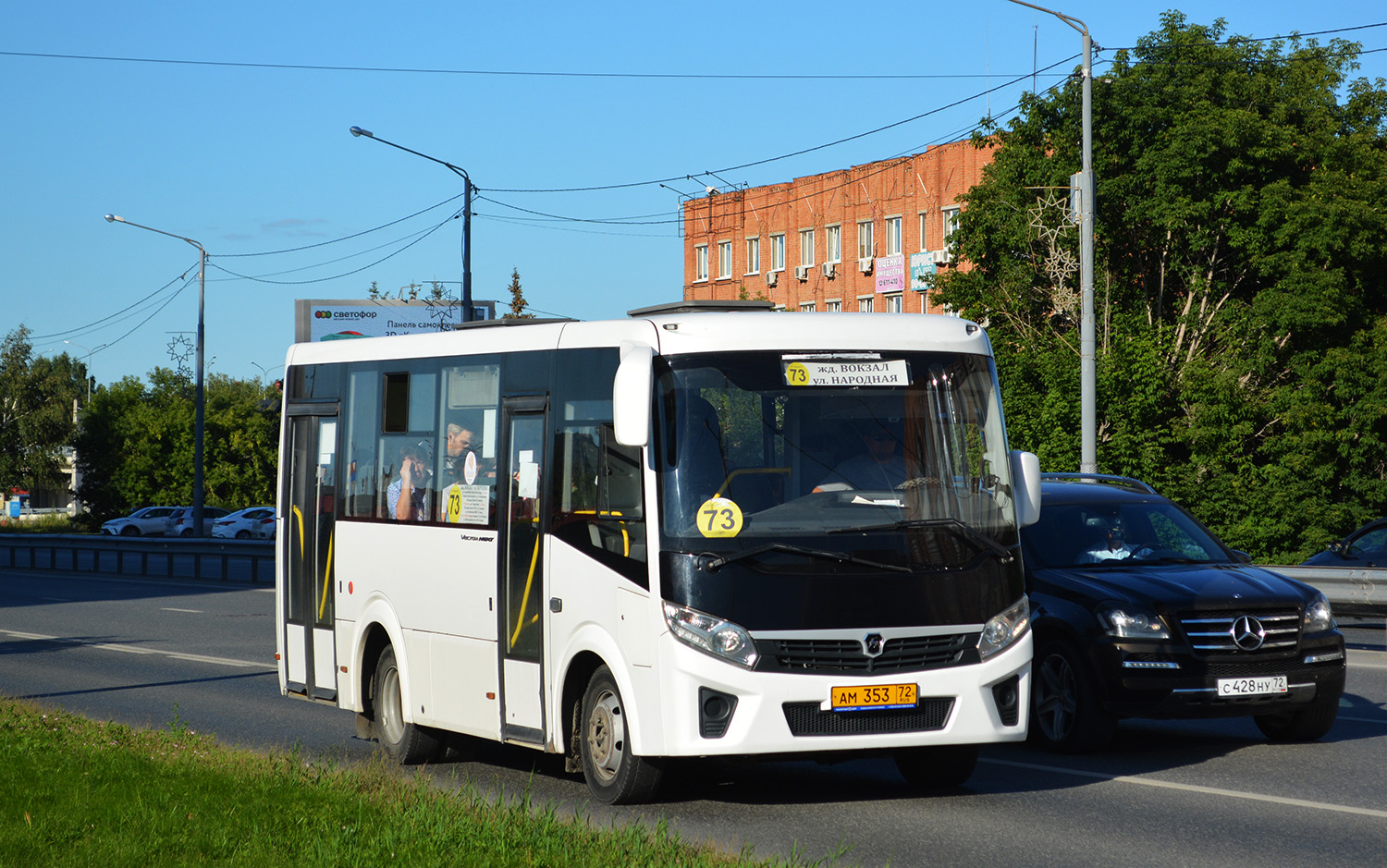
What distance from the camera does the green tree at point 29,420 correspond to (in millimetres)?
102500

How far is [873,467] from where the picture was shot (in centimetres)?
869

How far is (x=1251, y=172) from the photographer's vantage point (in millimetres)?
41938

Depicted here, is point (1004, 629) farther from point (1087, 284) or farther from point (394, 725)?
point (1087, 284)

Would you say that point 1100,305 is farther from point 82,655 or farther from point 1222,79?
point 82,655

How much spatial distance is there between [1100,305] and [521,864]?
134 feet

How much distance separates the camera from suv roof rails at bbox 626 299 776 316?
9.42 m

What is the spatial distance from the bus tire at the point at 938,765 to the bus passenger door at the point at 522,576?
2.11 meters

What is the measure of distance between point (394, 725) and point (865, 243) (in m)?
58.2

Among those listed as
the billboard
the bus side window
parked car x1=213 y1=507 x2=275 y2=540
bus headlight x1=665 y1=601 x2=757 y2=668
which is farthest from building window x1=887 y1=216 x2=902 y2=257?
bus headlight x1=665 y1=601 x2=757 y2=668

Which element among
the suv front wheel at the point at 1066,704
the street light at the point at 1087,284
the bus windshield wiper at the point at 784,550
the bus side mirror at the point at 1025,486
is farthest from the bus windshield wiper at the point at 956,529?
the street light at the point at 1087,284

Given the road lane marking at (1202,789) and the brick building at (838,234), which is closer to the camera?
the road lane marking at (1202,789)

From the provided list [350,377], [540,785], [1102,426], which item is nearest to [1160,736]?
[540,785]

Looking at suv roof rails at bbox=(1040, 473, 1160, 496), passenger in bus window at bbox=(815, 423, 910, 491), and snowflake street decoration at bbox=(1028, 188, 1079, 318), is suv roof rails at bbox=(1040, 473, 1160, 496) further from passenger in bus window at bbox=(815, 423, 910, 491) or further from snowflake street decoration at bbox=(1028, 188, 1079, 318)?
snowflake street decoration at bbox=(1028, 188, 1079, 318)

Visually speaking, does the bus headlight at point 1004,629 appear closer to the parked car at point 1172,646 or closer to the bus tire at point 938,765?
the bus tire at point 938,765
